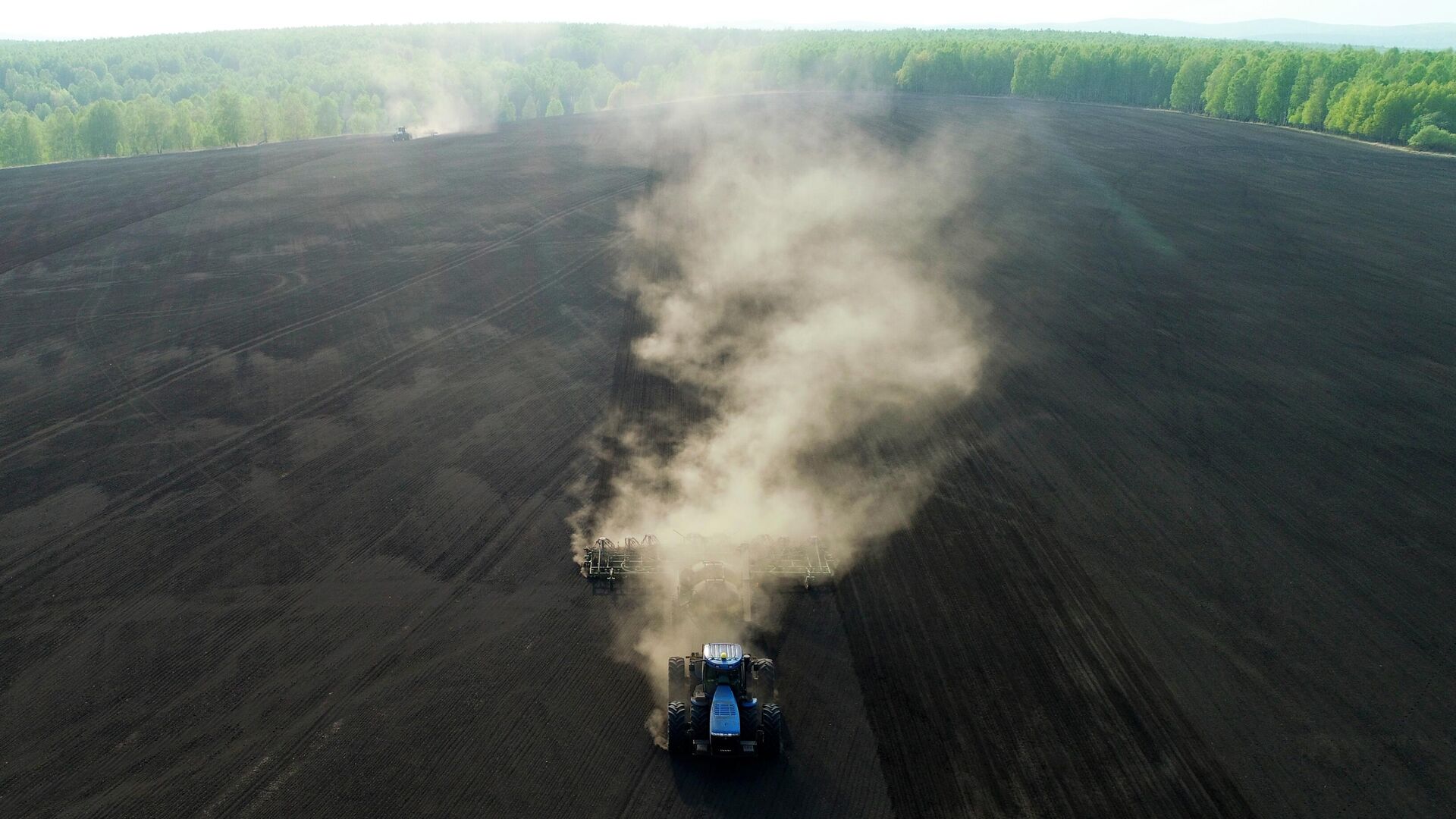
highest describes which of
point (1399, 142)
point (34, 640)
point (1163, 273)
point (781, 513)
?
point (1399, 142)

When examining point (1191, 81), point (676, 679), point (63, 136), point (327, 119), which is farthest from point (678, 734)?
point (1191, 81)

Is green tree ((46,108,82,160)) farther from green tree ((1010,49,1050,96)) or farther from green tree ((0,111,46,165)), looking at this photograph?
green tree ((1010,49,1050,96))

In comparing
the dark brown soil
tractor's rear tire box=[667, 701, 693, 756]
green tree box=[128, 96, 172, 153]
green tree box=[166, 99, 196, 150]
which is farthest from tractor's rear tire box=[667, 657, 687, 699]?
green tree box=[166, 99, 196, 150]

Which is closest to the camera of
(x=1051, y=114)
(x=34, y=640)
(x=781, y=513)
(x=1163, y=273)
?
(x=34, y=640)

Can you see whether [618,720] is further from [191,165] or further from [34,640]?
[191,165]

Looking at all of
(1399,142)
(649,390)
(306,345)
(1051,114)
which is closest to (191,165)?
(306,345)

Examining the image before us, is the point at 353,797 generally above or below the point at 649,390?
below

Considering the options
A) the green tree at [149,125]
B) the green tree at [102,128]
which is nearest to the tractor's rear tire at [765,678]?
the green tree at [149,125]
